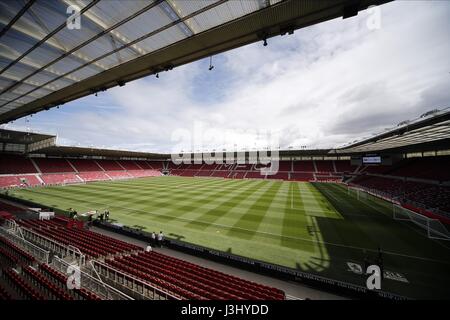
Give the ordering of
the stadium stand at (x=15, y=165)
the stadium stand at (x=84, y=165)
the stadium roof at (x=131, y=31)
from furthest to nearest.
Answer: the stadium stand at (x=84, y=165) → the stadium stand at (x=15, y=165) → the stadium roof at (x=131, y=31)

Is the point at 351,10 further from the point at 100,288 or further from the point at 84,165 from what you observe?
the point at 84,165

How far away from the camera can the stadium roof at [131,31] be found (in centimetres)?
497

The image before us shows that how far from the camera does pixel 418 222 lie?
1911 cm

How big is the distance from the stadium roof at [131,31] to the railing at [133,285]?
27.5 feet

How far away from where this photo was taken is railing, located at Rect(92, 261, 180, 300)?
24.4 ft

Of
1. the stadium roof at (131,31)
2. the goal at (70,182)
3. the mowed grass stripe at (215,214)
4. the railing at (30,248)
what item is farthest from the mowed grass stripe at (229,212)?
the goal at (70,182)

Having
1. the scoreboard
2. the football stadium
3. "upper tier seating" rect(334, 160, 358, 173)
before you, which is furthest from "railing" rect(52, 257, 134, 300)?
"upper tier seating" rect(334, 160, 358, 173)

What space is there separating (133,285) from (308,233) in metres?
13.3

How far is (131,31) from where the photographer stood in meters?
6.11

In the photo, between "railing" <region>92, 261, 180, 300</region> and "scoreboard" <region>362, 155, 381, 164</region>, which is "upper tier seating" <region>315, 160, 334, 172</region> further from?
"railing" <region>92, 261, 180, 300</region>

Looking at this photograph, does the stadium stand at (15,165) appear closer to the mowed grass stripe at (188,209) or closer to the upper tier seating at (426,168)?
the mowed grass stripe at (188,209)
